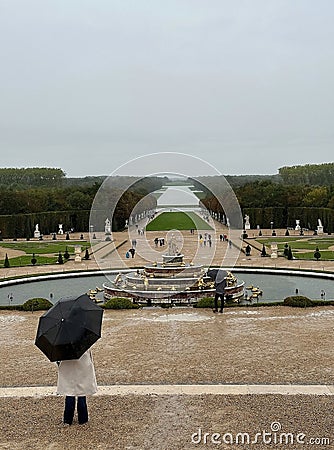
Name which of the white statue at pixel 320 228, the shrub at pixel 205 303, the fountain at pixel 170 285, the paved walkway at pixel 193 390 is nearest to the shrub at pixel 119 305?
the fountain at pixel 170 285

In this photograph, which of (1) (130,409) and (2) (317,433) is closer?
(2) (317,433)

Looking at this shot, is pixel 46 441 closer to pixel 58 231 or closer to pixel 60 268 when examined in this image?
pixel 60 268

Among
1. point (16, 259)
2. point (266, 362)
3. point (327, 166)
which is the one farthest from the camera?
point (327, 166)

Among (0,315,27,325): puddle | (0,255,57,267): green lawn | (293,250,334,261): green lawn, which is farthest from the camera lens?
(293,250,334,261): green lawn

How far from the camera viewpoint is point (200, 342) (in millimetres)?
15375

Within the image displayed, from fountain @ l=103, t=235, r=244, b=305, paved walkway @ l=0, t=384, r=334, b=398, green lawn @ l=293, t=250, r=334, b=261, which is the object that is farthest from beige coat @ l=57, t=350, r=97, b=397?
green lawn @ l=293, t=250, r=334, b=261

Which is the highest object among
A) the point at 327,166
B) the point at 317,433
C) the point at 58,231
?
the point at 327,166

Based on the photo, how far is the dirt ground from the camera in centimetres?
901

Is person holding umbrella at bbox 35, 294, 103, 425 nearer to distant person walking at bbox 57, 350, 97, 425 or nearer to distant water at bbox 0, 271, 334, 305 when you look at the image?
distant person walking at bbox 57, 350, 97, 425

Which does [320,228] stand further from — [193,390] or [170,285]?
[193,390]

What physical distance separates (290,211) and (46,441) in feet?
→ 210

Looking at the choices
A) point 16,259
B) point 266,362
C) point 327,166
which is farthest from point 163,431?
point 327,166

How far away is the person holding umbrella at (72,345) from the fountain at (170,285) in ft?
43.1

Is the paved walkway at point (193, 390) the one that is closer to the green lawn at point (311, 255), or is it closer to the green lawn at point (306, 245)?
the green lawn at point (311, 255)
